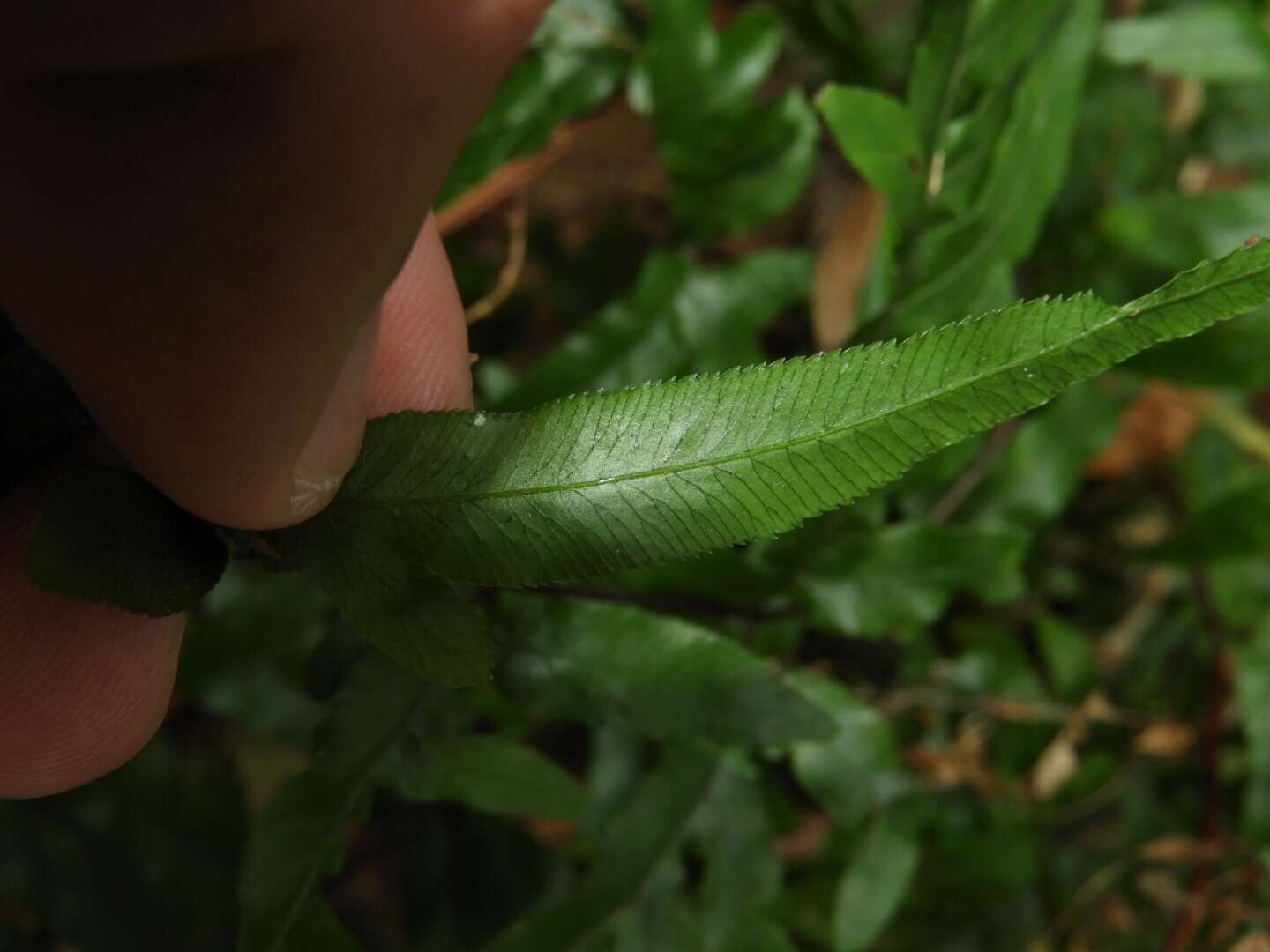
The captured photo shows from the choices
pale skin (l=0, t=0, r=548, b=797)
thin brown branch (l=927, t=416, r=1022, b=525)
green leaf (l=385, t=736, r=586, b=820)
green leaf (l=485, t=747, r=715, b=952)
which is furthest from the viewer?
thin brown branch (l=927, t=416, r=1022, b=525)

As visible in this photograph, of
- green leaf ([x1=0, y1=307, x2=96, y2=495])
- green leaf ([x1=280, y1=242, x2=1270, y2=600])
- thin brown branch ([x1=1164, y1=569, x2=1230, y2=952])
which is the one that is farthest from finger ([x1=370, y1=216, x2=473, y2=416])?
thin brown branch ([x1=1164, y1=569, x2=1230, y2=952])

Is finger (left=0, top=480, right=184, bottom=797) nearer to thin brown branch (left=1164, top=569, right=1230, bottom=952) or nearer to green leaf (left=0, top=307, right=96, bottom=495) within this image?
green leaf (left=0, top=307, right=96, bottom=495)

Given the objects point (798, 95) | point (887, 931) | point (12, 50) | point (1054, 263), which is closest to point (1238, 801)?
point (887, 931)

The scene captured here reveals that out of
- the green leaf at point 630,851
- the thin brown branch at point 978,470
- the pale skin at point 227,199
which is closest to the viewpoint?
the pale skin at point 227,199

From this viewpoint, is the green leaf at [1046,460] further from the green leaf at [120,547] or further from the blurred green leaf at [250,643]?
the green leaf at [120,547]

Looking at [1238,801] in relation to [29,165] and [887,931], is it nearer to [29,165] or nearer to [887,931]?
[887,931]

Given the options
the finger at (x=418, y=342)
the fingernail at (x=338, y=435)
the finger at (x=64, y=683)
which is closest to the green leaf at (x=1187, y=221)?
the finger at (x=418, y=342)

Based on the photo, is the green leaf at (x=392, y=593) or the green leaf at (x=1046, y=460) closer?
the green leaf at (x=392, y=593)
